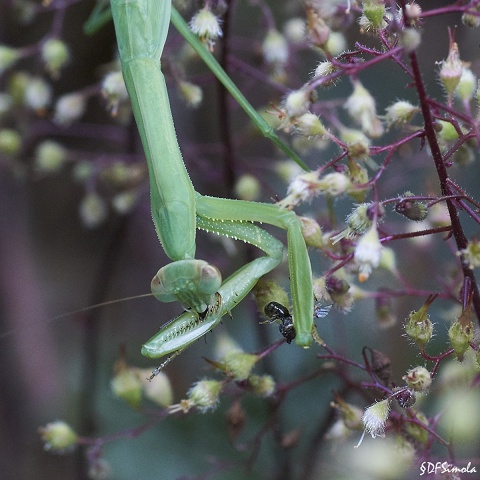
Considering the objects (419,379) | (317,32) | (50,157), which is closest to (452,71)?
(317,32)

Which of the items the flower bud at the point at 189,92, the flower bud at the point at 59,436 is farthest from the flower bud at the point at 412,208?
the flower bud at the point at 59,436

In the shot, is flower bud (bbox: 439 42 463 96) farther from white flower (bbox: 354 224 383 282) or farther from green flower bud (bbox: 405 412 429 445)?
green flower bud (bbox: 405 412 429 445)

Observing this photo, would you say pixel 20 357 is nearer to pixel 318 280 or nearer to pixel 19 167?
pixel 19 167

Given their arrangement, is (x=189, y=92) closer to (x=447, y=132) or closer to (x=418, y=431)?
(x=447, y=132)

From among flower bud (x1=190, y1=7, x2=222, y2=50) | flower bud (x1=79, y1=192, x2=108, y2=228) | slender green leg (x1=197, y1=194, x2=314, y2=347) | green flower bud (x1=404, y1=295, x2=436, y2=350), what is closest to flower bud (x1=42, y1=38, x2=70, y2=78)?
flower bud (x1=79, y1=192, x2=108, y2=228)

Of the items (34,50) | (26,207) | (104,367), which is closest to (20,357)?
(104,367)
